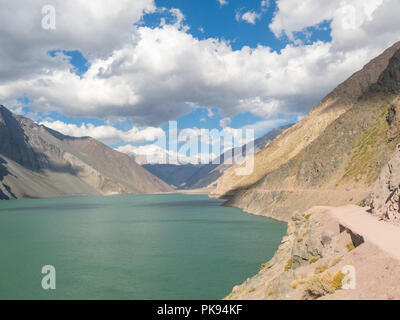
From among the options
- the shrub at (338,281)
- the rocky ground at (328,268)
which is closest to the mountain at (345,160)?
the rocky ground at (328,268)

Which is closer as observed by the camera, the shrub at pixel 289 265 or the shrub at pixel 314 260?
the shrub at pixel 314 260

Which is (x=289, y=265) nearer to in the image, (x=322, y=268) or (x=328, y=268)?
(x=322, y=268)

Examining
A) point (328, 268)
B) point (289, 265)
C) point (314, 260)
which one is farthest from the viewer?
point (289, 265)

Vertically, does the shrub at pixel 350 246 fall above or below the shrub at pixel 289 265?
above

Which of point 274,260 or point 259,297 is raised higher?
point 274,260

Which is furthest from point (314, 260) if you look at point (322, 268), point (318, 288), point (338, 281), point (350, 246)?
point (338, 281)

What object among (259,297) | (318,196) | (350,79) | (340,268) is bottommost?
(259,297)

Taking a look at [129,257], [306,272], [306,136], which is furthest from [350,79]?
[306,272]

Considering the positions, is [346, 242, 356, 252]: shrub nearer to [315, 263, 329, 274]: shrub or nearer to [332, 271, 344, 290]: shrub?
[315, 263, 329, 274]: shrub

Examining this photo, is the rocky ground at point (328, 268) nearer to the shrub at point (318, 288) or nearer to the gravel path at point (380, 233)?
the shrub at point (318, 288)

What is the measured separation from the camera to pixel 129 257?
47812 millimetres
